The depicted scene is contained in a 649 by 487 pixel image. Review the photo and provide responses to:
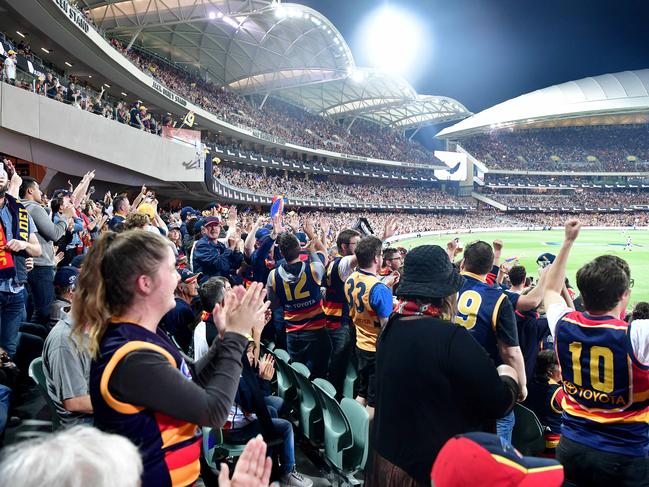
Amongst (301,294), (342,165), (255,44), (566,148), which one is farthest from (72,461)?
(566,148)

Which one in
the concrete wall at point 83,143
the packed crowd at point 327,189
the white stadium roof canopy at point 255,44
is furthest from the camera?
the packed crowd at point 327,189

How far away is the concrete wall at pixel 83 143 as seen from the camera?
44.8 feet

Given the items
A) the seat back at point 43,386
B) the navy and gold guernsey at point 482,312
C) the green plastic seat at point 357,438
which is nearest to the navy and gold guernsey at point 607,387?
the navy and gold guernsey at point 482,312

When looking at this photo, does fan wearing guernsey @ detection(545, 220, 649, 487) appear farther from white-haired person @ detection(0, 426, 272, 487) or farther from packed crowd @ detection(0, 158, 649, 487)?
white-haired person @ detection(0, 426, 272, 487)

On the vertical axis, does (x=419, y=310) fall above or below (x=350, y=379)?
above

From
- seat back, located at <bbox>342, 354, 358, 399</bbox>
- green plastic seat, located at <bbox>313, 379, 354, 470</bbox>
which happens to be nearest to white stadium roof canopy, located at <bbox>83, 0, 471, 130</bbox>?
seat back, located at <bbox>342, 354, 358, 399</bbox>

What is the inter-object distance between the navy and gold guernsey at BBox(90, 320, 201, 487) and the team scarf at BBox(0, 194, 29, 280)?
308 cm

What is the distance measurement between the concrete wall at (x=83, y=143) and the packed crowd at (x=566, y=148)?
211ft

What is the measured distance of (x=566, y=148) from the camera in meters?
80.6

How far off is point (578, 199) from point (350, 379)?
78793 millimetres

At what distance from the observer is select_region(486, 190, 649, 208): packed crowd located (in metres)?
70.8

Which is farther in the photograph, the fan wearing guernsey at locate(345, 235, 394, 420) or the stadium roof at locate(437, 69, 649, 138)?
the stadium roof at locate(437, 69, 649, 138)

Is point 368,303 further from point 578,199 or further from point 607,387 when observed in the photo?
point 578,199

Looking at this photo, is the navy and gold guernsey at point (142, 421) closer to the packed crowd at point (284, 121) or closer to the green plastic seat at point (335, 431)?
the green plastic seat at point (335, 431)
